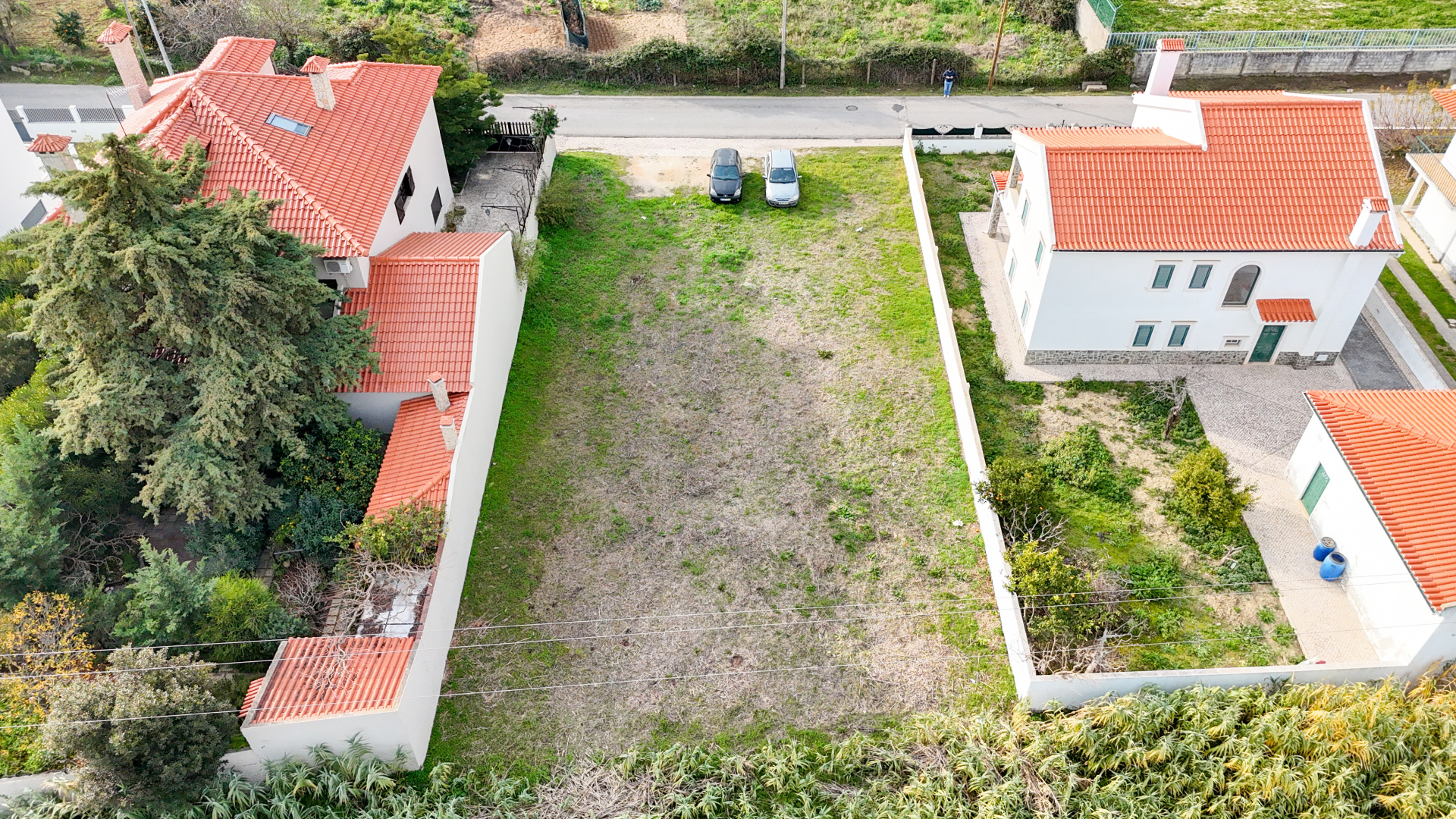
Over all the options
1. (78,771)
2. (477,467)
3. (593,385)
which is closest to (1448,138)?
(593,385)

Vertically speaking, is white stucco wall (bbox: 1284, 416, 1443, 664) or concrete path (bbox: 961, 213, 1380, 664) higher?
white stucco wall (bbox: 1284, 416, 1443, 664)

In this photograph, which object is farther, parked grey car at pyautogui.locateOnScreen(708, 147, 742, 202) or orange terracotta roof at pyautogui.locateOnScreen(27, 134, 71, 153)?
parked grey car at pyautogui.locateOnScreen(708, 147, 742, 202)

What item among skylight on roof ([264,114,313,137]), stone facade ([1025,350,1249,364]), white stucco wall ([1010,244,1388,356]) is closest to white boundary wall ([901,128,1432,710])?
stone facade ([1025,350,1249,364])

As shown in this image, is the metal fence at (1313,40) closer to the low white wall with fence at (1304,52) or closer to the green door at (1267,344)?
the low white wall with fence at (1304,52)

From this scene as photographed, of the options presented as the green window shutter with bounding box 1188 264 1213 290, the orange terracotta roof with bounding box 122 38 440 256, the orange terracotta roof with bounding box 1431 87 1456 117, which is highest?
the orange terracotta roof with bounding box 122 38 440 256

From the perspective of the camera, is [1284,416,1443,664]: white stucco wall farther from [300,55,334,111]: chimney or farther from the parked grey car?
[300,55,334,111]: chimney

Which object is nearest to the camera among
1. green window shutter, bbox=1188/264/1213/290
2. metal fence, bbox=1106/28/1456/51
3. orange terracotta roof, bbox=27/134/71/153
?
orange terracotta roof, bbox=27/134/71/153

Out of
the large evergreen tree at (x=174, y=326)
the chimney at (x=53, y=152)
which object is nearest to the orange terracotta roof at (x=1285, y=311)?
the large evergreen tree at (x=174, y=326)

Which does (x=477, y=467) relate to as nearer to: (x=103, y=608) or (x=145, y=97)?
(x=103, y=608)
